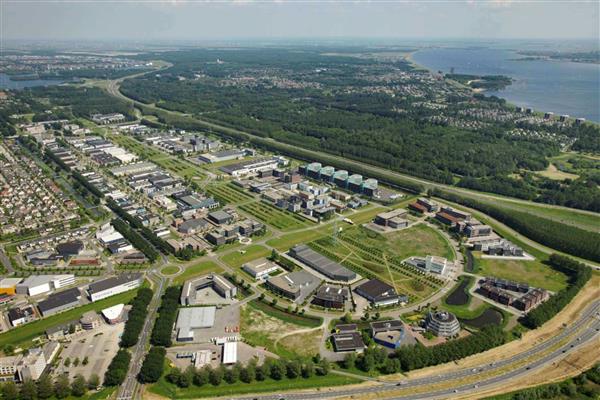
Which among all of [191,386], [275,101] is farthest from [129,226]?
[275,101]

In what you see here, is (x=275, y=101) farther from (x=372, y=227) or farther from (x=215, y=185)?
(x=372, y=227)

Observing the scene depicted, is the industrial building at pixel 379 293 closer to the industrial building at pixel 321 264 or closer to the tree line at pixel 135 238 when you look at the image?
the industrial building at pixel 321 264

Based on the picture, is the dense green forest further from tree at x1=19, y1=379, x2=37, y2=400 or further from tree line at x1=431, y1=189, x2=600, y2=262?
tree at x1=19, y1=379, x2=37, y2=400

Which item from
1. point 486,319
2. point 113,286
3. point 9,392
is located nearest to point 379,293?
point 486,319

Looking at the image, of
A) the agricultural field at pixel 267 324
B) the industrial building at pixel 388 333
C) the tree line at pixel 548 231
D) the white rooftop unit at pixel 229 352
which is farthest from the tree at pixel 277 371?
the tree line at pixel 548 231

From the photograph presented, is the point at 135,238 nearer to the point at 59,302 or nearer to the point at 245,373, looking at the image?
the point at 59,302
